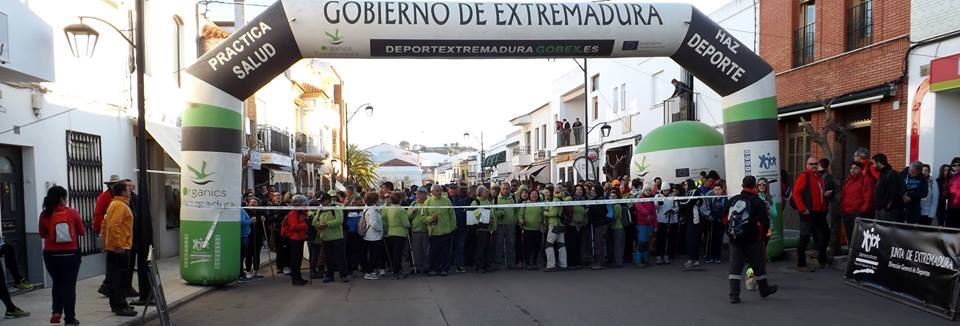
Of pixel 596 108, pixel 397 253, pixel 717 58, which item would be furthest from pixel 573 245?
pixel 596 108

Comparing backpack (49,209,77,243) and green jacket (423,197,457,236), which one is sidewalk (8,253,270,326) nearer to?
backpack (49,209,77,243)

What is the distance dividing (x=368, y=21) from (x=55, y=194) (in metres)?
4.67

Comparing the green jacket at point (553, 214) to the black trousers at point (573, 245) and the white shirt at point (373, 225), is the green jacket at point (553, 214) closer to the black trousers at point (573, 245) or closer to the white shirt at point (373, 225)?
the black trousers at point (573, 245)

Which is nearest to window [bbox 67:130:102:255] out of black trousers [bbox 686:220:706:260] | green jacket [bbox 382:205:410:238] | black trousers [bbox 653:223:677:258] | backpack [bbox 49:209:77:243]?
backpack [bbox 49:209:77:243]

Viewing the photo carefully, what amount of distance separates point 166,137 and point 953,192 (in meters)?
13.2

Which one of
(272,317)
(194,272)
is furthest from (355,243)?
(272,317)

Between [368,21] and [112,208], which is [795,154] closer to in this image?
[368,21]

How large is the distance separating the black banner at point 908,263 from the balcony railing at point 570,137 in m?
23.4

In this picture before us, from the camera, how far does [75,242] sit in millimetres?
7156

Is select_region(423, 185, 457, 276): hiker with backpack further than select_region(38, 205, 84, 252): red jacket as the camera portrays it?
Yes

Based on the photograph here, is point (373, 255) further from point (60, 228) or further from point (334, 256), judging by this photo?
point (60, 228)

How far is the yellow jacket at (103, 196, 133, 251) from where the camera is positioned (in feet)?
25.0

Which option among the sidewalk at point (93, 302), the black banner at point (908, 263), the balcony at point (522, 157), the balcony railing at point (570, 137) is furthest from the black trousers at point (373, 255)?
the balcony at point (522, 157)

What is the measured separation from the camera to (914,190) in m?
9.82
